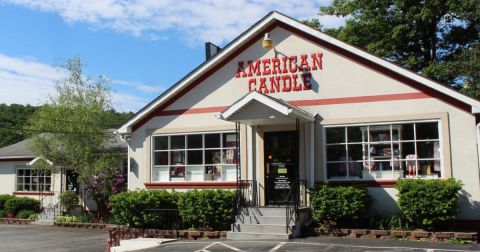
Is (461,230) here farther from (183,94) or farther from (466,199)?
(183,94)

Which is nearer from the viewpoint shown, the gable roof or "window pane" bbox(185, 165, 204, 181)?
the gable roof

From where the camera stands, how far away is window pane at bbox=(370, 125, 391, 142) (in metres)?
15.4

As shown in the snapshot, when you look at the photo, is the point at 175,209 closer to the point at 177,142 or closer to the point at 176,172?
the point at 176,172

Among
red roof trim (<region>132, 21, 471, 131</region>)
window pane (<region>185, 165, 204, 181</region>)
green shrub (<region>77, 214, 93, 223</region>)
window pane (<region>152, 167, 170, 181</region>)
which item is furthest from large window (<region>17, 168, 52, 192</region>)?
window pane (<region>185, 165, 204, 181</region>)

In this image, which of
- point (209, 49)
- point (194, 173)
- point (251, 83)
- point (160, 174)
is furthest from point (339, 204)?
point (209, 49)

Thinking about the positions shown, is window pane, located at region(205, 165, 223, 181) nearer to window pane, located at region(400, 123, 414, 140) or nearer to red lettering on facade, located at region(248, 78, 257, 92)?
red lettering on facade, located at region(248, 78, 257, 92)

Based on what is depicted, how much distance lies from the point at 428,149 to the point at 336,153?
8.98ft

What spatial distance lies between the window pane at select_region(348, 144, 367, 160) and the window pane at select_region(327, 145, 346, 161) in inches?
7.3

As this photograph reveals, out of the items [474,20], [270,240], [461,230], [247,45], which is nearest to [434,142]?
[461,230]

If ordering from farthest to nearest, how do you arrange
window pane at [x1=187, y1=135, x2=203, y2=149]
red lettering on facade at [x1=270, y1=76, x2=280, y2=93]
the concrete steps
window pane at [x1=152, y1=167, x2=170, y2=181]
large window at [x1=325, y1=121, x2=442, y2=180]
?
window pane at [x1=152, y1=167, x2=170, y2=181]
window pane at [x1=187, y1=135, x2=203, y2=149]
red lettering on facade at [x1=270, y1=76, x2=280, y2=93]
large window at [x1=325, y1=121, x2=442, y2=180]
the concrete steps

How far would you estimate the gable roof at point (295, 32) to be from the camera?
14469mm

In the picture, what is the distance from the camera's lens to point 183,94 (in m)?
18.5

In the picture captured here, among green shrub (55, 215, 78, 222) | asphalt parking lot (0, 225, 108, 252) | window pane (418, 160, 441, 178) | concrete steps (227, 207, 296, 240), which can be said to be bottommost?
asphalt parking lot (0, 225, 108, 252)

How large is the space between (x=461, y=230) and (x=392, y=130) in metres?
3.41
